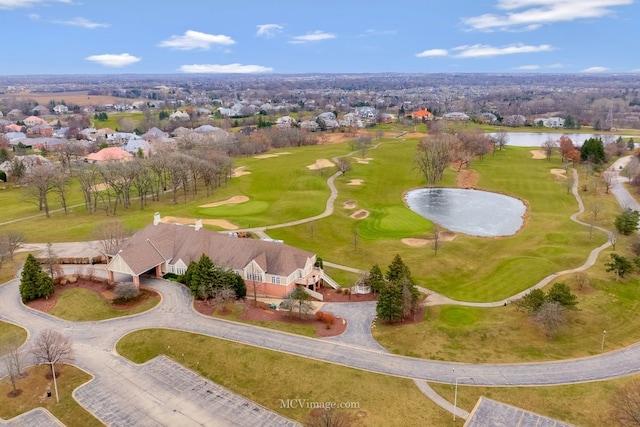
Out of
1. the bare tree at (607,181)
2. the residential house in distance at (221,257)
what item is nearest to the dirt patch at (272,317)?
the residential house in distance at (221,257)

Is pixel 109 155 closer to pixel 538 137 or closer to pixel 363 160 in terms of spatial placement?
pixel 363 160

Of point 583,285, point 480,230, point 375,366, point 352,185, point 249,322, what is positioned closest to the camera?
point 375,366

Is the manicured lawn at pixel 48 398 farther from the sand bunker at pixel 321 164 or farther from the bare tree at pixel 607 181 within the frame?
the bare tree at pixel 607 181

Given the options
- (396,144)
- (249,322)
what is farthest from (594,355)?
(396,144)

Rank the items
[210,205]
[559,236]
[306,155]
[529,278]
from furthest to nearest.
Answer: [306,155] → [210,205] → [559,236] → [529,278]

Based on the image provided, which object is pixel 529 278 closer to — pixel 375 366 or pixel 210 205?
pixel 375 366

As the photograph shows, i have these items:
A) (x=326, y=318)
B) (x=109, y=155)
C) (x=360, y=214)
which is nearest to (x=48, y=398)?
(x=326, y=318)

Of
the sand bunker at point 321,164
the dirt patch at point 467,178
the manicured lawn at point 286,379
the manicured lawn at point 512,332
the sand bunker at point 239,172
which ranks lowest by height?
the manicured lawn at point 286,379
